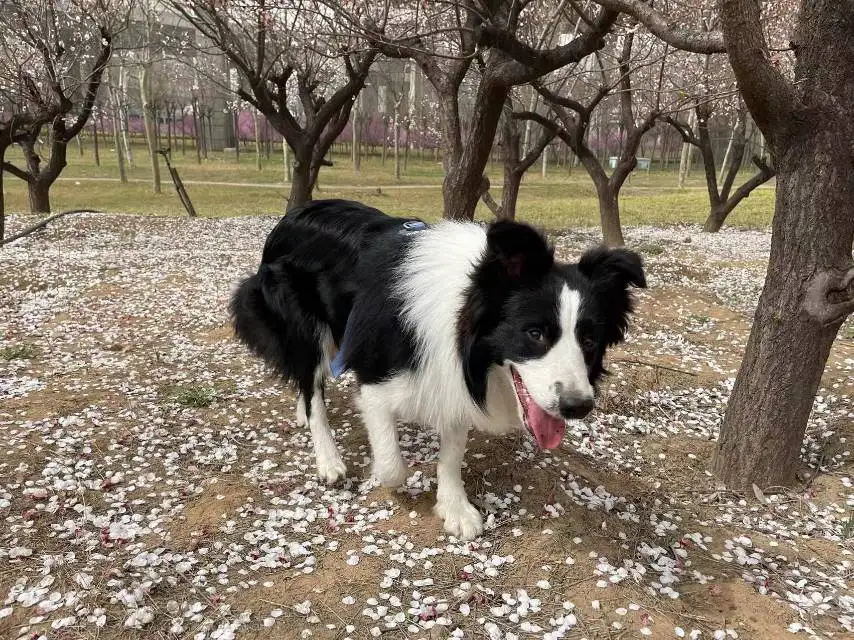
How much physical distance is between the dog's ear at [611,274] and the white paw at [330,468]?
205 cm

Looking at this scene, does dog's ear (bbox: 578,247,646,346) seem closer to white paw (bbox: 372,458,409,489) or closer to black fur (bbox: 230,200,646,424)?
black fur (bbox: 230,200,646,424)

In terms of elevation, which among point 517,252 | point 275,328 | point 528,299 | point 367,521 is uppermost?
point 517,252

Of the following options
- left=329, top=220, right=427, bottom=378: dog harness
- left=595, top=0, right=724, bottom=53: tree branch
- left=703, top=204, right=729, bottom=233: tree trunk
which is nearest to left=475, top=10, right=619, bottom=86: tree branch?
left=595, top=0, right=724, bottom=53: tree branch

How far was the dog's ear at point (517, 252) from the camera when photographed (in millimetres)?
2723

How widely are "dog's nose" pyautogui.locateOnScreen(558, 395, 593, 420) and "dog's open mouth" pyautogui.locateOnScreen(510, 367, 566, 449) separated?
8.6 inches

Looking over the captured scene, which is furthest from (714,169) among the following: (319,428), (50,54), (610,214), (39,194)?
(39,194)

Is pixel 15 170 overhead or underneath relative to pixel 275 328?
overhead

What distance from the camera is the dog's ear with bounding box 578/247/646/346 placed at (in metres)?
2.90

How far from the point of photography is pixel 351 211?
4.08 meters

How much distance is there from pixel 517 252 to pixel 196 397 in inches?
139

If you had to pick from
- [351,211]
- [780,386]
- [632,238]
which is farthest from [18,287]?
[632,238]

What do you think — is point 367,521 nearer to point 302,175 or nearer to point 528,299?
point 528,299

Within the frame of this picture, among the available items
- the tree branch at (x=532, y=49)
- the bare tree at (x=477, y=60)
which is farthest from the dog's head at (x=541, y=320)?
the tree branch at (x=532, y=49)

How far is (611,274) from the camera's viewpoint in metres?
2.93
